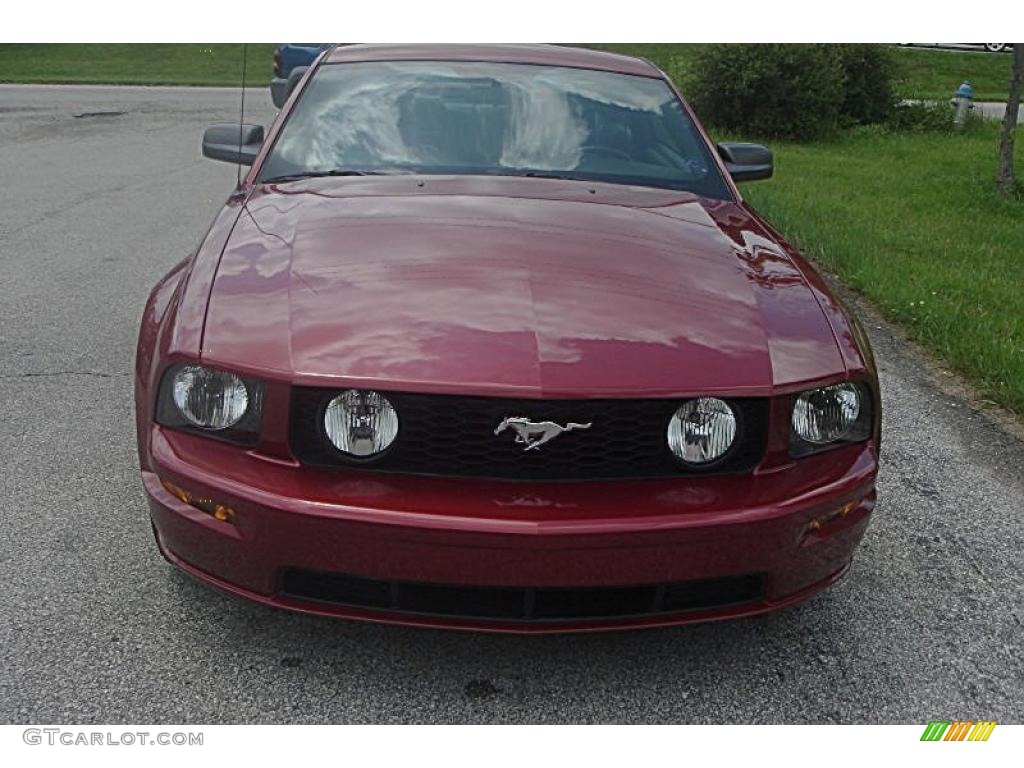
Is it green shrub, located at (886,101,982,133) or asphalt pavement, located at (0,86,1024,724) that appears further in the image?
green shrub, located at (886,101,982,133)

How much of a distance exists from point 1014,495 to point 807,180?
25.7ft

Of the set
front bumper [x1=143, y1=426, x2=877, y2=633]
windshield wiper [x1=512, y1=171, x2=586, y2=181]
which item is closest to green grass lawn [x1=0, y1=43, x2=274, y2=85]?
windshield wiper [x1=512, y1=171, x2=586, y2=181]

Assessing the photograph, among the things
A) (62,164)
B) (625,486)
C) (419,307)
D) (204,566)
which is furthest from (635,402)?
(62,164)

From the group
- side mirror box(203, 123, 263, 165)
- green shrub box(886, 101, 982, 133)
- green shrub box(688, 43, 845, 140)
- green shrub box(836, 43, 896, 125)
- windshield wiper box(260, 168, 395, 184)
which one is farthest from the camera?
green shrub box(836, 43, 896, 125)

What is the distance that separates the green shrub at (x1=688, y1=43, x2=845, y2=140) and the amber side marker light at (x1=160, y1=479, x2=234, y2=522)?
14.5m

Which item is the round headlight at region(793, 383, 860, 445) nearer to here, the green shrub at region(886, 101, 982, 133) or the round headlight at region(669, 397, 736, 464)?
the round headlight at region(669, 397, 736, 464)

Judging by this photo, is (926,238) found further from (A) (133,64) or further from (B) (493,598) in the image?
(A) (133,64)

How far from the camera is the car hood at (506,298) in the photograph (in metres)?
2.35

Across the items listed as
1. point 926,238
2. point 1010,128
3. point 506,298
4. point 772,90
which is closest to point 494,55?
point 506,298

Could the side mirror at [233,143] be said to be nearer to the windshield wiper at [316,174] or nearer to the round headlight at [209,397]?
the windshield wiper at [316,174]

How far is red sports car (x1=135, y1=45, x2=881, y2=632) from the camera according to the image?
229 cm

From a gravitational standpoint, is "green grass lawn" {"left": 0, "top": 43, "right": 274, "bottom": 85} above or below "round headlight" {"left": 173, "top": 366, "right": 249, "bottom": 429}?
below

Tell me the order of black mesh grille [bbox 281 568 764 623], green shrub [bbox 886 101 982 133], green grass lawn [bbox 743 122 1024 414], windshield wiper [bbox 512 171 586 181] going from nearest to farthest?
black mesh grille [bbox 281 568 764 623]
windshield wiper [bbox 512 171 586 181]
green grass lawn [bbox 743 122 1024 414]
green shrub [bbox 886 101 982 133]

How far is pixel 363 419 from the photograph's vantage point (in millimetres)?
2330
